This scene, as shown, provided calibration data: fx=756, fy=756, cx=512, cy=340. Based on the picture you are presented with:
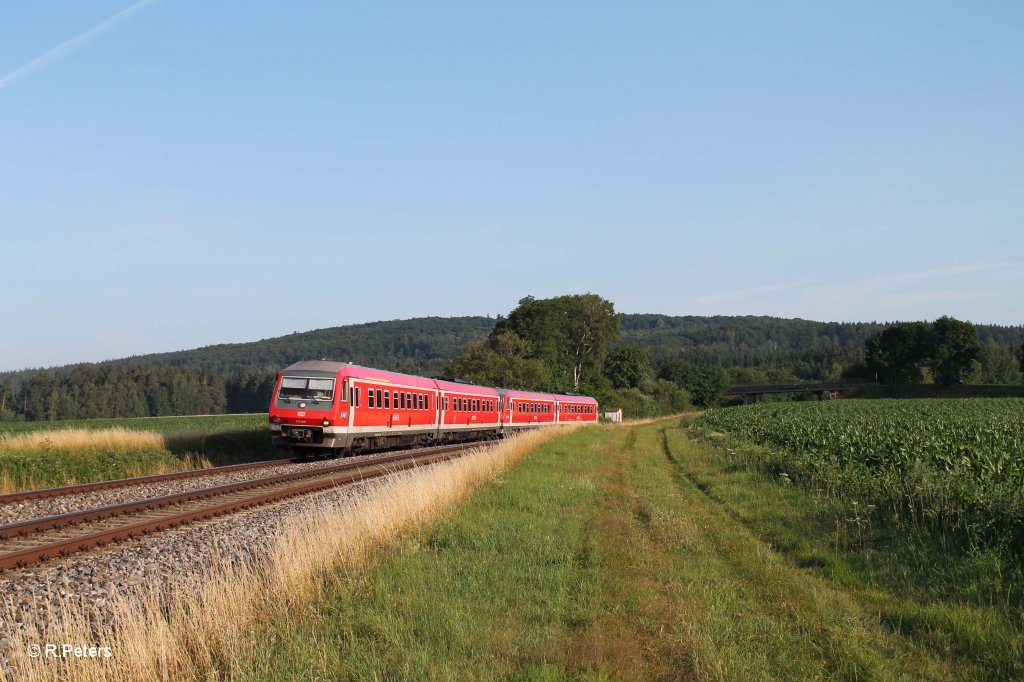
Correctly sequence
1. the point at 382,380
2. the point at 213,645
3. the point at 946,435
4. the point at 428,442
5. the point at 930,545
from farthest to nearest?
1. the point at 428,442
2. the point at 382,380
3. the point at 946,435
4. the point at 930,545
5. the point at 213,645

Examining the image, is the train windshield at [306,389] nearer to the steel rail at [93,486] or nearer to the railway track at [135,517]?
the steel rail at [93,486]

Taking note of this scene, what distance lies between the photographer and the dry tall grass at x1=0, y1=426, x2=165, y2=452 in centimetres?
2164

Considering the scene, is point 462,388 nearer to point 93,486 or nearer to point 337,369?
point 337,369

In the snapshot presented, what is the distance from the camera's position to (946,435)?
21188 millimetres

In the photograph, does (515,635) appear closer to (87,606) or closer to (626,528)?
(87,606)

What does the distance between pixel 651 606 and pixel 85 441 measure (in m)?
20.5

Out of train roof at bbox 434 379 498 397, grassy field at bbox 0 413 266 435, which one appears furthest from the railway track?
grassy field at bbox 0 413 266 435

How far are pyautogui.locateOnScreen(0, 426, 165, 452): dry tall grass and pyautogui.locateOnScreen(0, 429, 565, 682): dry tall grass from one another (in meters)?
14.4

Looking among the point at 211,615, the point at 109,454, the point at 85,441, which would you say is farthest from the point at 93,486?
the point at 211,615

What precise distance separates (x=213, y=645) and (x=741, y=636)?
15.2 feet

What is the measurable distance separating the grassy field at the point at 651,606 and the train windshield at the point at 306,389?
12310 millimetres

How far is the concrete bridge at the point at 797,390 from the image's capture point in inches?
4966

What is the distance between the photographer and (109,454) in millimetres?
21891

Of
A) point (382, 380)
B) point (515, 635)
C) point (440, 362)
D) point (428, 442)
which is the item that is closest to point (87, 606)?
point (515, 635)
